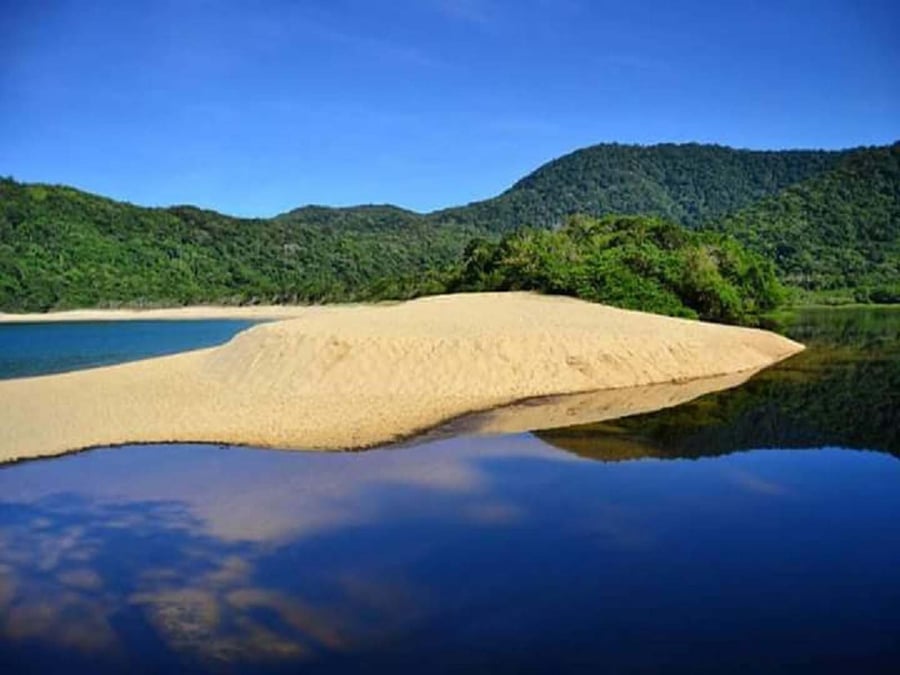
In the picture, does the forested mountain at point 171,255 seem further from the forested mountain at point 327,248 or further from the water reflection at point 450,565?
the water reflection at point 450,565

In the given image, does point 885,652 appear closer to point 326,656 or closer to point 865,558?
point 865,558

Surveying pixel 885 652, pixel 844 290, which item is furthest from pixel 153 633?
pixel 844 290

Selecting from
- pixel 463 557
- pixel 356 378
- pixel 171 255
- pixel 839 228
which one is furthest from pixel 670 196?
pixel 463 557

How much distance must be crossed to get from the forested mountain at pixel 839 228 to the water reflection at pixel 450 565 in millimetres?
79961

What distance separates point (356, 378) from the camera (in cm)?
2253

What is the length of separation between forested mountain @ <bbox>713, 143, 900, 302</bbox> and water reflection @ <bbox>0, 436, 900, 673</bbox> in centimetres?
7996

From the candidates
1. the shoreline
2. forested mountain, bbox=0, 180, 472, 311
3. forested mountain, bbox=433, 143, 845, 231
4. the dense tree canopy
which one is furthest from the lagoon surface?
forested mountain, bbox=433, 143, 845, 231

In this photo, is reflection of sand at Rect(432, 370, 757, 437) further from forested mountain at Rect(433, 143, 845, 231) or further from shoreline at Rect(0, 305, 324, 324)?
forested mountain at Rect(433, 143, 845, 231)

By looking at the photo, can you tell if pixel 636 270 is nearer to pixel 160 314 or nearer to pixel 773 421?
pixel 773 421

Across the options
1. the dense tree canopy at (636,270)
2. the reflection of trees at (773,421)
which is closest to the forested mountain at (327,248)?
the dense tree canopy at (636,270)

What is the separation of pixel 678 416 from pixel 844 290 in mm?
77535

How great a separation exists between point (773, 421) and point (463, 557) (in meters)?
11.7

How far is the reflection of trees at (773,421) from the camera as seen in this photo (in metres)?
16.5

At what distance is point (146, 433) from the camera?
17.8 metres
